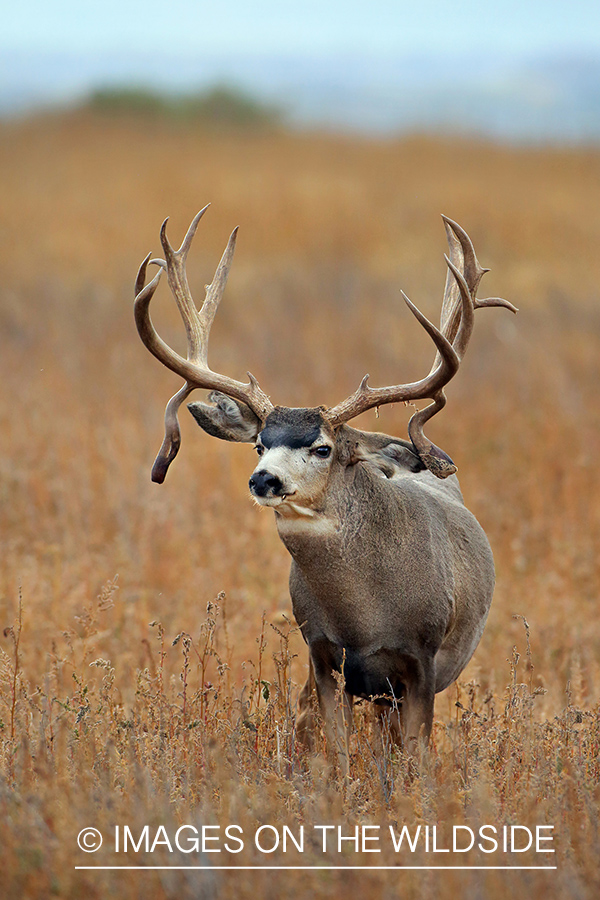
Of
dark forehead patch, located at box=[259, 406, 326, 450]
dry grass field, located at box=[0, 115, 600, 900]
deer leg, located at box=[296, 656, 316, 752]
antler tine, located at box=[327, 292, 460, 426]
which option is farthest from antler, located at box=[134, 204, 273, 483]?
deer leg, located at box=[296, 656, 316, 752]

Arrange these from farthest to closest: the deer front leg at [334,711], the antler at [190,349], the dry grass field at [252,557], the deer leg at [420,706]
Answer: the deer leg at [420,706] < the antler at [190,349] < the deer front leg at [334,711] < the dry grass field at [252,557]

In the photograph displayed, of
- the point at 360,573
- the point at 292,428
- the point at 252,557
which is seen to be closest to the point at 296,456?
the point at 292,428

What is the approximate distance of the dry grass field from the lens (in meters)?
3.51

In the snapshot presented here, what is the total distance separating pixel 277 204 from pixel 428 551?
1996 cm

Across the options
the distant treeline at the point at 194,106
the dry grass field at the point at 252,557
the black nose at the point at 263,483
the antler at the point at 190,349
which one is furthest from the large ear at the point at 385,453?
the distant treeline at the point at 194,106

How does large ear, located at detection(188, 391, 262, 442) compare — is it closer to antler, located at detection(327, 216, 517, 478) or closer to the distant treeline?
antler, located at detection(327, 216, 517, 478)

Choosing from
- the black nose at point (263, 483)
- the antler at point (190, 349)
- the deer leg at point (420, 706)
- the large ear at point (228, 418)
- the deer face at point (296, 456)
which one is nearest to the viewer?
the black nose at point (263, 483)

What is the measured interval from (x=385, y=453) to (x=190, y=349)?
111cm

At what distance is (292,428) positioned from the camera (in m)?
4.66

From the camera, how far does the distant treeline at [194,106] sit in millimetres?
40000

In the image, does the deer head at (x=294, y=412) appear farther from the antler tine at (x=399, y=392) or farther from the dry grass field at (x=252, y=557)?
the dry grass field at (x=252, y=557)

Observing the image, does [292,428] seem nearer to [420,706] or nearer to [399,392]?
[399,392]

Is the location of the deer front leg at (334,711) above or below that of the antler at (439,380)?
below

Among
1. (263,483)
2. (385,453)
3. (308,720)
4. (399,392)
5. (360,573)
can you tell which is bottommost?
(308,720)
